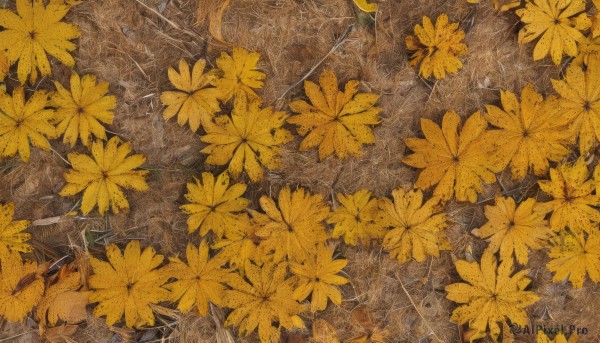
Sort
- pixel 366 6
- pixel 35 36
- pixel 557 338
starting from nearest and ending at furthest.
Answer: pixel 35 36 → pixel 366 6 → pixel 557 338

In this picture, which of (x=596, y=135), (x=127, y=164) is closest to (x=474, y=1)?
(x=596, y=135)

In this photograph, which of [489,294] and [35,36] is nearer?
[35,36]

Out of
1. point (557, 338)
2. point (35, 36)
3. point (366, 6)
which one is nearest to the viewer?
point (35, 36)

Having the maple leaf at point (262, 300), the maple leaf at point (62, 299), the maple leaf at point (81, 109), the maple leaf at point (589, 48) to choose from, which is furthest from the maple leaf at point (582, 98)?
the maple leaf at point (62, 299)

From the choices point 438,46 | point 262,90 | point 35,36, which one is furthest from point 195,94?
point 438,46

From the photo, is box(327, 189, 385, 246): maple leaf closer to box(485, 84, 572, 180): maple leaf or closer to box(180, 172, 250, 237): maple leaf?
box(180, 172, 250, 237): maple leaf

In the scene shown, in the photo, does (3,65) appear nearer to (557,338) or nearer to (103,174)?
(103,174)
